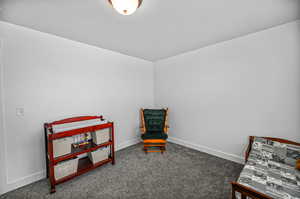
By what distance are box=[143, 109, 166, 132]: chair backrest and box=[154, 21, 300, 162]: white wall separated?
36 centimetres

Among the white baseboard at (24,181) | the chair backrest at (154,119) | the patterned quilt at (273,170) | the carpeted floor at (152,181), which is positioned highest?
the chair backrest at (154,119)

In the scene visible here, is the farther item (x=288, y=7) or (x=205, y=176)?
(x=205, y=176)

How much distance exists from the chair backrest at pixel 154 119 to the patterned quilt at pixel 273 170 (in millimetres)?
1902

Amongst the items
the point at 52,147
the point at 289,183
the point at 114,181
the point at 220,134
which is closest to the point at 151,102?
the point at 220,134

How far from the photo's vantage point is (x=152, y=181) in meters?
1.91

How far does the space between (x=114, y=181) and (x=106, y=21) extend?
2483mm

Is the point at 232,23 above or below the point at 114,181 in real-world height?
above

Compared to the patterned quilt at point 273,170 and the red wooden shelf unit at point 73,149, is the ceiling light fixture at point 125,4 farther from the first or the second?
the patterned quilt at point 273,170

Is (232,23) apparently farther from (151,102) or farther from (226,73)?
(151,102)

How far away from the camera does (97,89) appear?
2.66m

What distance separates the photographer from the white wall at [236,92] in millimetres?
1880

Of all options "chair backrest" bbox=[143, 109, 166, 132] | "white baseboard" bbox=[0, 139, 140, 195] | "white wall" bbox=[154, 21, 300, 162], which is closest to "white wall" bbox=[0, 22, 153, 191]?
"white baseboard" bbox=[0, 139, 140, 195]

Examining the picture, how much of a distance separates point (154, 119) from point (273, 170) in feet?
7.58

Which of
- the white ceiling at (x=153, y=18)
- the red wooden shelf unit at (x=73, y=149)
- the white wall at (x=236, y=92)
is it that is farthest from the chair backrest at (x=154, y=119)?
the white ceiling at (x=153, y=18)
